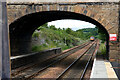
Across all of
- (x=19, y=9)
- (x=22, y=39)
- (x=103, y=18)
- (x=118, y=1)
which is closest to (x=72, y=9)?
(x=103, y=18)

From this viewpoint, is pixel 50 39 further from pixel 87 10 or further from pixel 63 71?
pixel 87 10

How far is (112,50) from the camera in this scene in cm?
980

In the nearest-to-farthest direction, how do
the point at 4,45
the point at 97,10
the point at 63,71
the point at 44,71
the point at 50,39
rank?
the point at 4,45 < the point at 97,10 < the point at 63,71 < the point at 44,71 < the point at 50,39

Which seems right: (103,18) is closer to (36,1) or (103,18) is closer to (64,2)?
(64,2)

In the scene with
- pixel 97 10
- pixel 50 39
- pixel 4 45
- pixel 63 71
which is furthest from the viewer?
pixel 50 39

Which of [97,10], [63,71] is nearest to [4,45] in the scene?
[63,71]

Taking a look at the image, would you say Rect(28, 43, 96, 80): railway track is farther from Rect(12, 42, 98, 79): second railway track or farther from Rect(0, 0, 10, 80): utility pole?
Rect(0, 0, 10, 80): utility pole

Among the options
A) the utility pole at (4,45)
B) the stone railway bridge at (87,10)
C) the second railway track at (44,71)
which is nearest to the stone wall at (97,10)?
the stone railway bridge at (87,10)

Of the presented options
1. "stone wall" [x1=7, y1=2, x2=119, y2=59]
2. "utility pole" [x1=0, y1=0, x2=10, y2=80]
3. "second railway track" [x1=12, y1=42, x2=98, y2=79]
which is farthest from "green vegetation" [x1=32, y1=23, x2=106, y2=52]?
"utility pole" [x1=0, y1=0, x2=10, y2=80]

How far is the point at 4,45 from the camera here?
2.52 m

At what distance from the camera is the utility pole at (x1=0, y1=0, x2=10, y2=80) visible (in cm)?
248

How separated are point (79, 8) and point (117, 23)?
2837mm

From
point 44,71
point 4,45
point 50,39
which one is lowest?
point 44,71

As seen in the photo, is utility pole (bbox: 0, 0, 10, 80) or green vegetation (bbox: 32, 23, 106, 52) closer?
utility pole (bbox: 0, 0, 10, 80)
